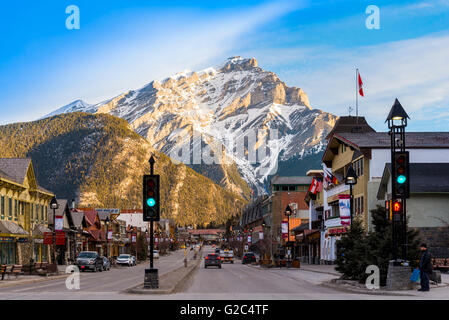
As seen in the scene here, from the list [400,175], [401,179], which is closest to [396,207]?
[401,179]

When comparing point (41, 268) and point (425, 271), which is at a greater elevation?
point (425, 271)

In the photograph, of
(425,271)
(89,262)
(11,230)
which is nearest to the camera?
(425,271)

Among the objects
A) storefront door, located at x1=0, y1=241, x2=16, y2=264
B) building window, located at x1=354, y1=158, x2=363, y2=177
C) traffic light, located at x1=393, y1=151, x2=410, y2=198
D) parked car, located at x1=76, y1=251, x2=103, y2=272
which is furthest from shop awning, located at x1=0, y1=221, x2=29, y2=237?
traffic light, located at x1=393, y1=151, x2=410, y2=198

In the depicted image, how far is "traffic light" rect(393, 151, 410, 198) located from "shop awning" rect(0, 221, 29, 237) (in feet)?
Answer: 124

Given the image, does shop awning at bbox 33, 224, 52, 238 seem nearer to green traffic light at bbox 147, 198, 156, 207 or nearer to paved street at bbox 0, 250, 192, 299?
paved street at bbox 0, 250, 192, 299

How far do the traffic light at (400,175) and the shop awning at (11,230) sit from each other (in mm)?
37894

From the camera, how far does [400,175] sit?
1090 inches

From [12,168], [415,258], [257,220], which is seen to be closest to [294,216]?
[257,220]

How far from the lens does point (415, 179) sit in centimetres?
5175

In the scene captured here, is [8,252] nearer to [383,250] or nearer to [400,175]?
[383,250]

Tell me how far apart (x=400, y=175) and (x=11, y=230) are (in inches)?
1567
